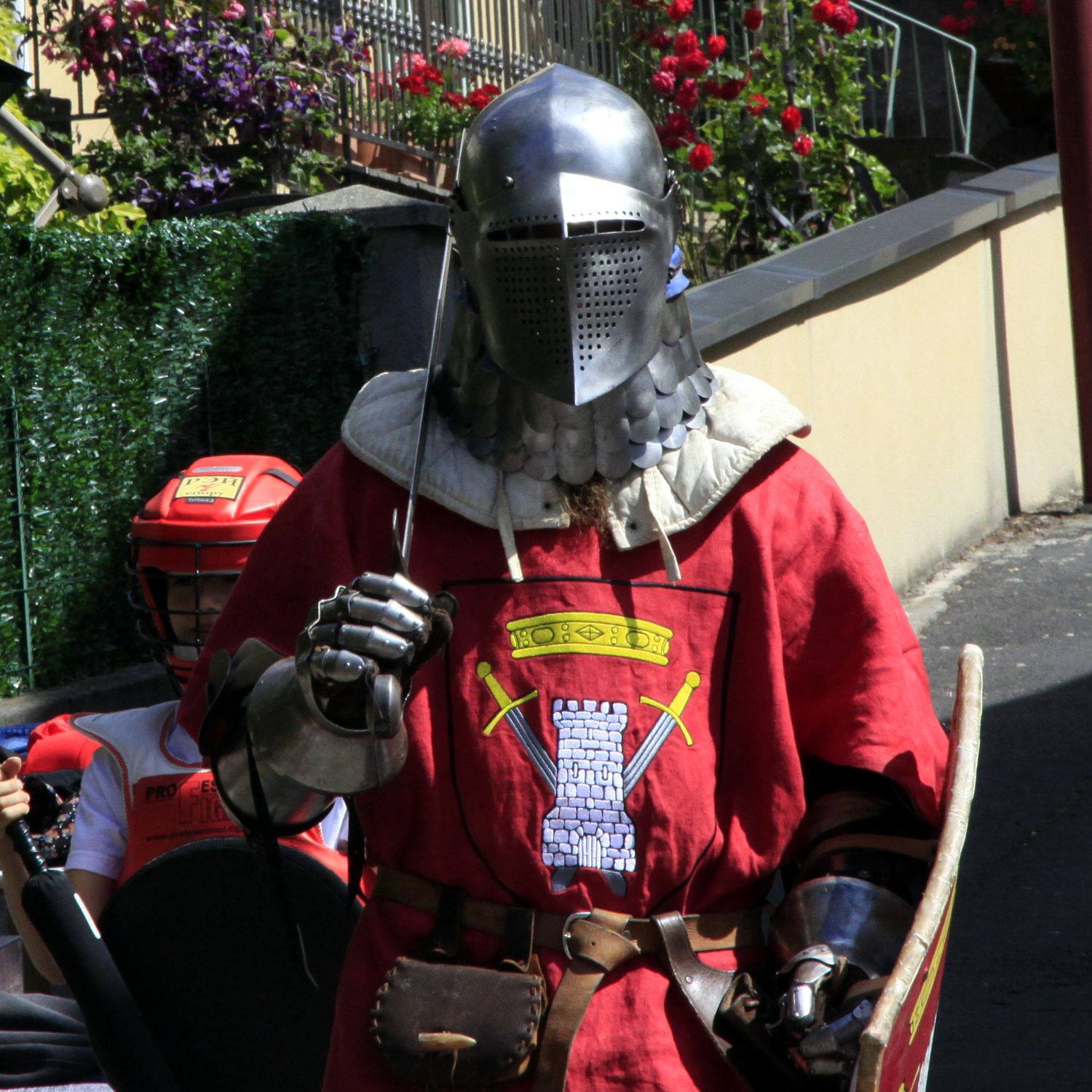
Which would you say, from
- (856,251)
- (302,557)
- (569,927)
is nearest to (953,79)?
(856,251)

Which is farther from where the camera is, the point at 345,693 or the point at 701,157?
the point at 701,157

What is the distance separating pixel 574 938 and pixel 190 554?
1.54 meters

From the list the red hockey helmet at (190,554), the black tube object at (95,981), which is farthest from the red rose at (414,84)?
the black tube object at (95,981)

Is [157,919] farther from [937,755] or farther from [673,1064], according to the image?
[937,755]

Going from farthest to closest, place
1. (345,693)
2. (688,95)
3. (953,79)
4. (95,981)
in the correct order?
(953,79)
(688,95)
(95,981)
(345,693)

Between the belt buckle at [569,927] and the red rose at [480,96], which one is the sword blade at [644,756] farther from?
the red rose at [480,96]

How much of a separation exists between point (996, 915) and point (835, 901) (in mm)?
2596

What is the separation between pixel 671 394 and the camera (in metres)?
2.12

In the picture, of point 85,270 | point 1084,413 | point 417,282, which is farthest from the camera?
point 1084,413

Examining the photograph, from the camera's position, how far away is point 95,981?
8.34ft

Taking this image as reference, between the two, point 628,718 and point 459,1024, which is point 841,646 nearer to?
point 628,718

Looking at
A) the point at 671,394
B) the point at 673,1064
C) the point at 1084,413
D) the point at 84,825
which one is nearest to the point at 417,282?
the point at 1084,413

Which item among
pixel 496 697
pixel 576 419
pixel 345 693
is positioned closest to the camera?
pixel 345 693

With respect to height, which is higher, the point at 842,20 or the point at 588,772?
the point at 842,20
